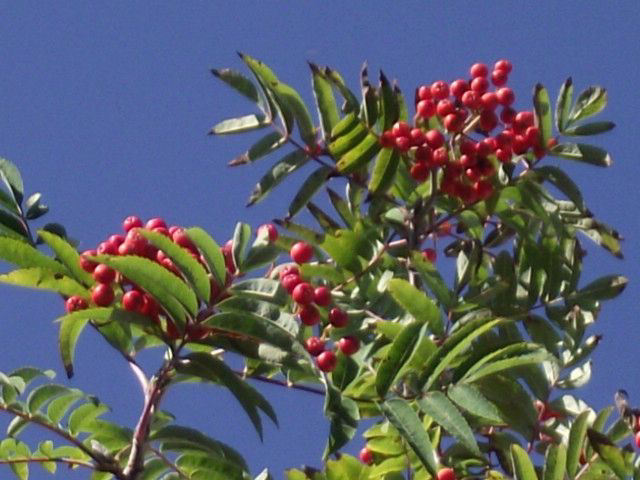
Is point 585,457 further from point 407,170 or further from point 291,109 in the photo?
point 291,109

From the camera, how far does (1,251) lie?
9.57ft

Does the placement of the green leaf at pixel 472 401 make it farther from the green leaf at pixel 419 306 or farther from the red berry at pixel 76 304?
the red berry at pixel 76 304

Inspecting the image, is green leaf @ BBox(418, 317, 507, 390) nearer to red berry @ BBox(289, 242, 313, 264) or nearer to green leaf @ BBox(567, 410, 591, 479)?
green leaf @ BBox(567, 410, 591, 479)

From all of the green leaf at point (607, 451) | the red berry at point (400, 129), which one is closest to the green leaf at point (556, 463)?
the green leaf at point (607, 451)

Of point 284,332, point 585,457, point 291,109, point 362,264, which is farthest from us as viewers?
point 291,109

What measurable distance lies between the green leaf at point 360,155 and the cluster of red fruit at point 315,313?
1.84ft

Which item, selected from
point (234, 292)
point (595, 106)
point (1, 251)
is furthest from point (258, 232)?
point (595, 106)

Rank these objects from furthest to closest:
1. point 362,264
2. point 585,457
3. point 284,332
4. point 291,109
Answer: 1. point 291,109
2. point 362,264
3. point 585,457
4. point 284,332

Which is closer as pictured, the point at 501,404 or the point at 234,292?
the point at 234,292

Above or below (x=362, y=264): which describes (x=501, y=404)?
below

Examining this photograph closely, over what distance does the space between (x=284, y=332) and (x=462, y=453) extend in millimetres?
841

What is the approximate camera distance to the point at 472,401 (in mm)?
2818

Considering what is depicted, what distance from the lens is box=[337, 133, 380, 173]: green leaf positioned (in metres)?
3.75

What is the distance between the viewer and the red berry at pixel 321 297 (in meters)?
3.17
